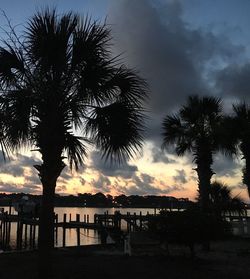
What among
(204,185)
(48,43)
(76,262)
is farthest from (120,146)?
(204,185)

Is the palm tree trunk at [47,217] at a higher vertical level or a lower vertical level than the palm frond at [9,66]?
lower

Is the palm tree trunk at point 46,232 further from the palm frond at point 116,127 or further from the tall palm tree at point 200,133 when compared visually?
the tall palm tree at point 200,133

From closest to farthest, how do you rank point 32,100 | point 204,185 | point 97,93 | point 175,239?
1. point 32,100
2. point 97,93
3. point 175,239
4. point 204,185

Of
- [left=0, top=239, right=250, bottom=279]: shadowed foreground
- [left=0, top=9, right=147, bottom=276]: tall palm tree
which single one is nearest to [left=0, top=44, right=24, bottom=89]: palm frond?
[left=0, top=9, right=147, bottom=276]: tall palm tree

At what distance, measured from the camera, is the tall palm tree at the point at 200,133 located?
799 inches

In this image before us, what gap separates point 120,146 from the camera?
10.9m

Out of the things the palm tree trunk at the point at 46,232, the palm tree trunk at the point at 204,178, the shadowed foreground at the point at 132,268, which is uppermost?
the palm tree trunk at the point at 204,178

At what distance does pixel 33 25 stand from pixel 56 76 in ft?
4.43

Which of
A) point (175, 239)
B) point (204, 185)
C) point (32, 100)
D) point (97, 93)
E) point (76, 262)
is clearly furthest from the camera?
point (204, 185)

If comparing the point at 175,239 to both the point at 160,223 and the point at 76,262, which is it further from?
the point at 76,262

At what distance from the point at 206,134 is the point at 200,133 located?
298mm

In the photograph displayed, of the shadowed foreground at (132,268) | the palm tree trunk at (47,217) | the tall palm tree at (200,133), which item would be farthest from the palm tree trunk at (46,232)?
the tall palm tree at (200,133)

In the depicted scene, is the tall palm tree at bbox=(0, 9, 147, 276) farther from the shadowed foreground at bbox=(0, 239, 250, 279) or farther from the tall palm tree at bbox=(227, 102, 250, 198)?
the tall palm tree at bbox=(227, 102, 250, 198)

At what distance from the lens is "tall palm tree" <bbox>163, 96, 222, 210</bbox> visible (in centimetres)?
2030
